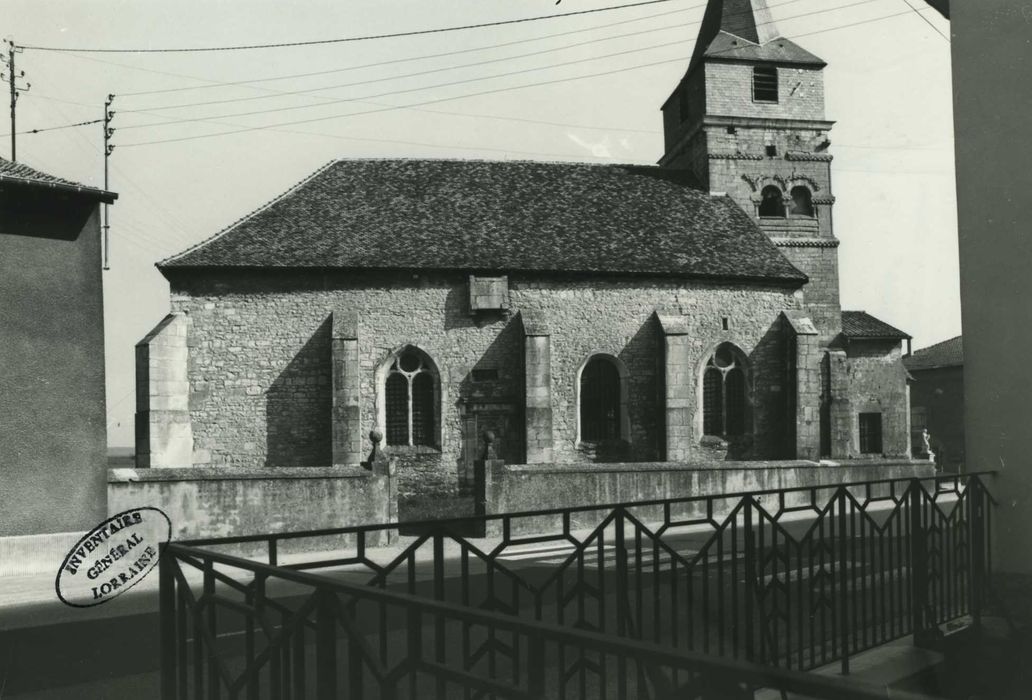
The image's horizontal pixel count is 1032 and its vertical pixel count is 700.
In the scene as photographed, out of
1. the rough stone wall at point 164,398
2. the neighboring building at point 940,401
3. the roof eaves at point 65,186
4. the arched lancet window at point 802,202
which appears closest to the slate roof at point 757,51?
the arched lancet window at point 802,202

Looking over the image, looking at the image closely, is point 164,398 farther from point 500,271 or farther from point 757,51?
point 757,51

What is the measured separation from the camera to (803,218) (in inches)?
1125

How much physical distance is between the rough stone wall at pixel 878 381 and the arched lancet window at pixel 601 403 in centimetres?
970

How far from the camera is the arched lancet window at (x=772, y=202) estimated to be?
28688 mm

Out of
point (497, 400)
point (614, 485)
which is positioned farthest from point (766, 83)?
point (614, 485)

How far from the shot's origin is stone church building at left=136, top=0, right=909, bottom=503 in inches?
860

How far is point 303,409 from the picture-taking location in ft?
72.3

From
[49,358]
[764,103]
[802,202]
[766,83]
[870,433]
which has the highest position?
[766,83]

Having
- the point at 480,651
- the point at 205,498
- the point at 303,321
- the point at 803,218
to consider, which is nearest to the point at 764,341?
the point at 803,218

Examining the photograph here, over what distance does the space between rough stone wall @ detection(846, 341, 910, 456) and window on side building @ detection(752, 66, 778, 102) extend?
8.39 m

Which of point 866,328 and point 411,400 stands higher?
point 866,328

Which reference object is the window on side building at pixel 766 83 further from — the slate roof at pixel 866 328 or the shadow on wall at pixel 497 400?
the shadow on wall at pixel 497 400

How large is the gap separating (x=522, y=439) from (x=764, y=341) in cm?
731

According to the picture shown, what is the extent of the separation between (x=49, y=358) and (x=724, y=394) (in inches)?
684
